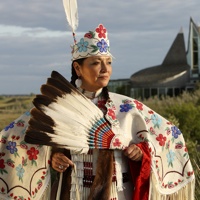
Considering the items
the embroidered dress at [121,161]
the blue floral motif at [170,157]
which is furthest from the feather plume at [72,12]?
the blue floral motif at [170,157]

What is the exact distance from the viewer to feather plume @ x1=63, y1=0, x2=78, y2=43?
4.15 metres

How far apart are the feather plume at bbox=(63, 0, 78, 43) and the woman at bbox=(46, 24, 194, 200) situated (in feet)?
0.59

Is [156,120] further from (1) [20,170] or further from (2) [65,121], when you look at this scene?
(1) [20,170]

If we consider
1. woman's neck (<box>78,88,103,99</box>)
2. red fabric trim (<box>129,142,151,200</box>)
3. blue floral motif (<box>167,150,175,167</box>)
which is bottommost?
red fabric trim (<box>129,142,151,200</box>)

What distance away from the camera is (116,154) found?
3863 millimetres

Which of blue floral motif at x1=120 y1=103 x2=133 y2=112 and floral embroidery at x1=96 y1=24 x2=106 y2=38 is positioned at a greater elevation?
floral embroidery at x1=96 y1=24 x2=106 y2=38

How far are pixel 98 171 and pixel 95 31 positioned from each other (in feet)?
3.01

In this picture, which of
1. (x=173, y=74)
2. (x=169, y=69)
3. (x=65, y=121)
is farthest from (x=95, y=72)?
(x=169, y=69)

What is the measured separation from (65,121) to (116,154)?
15.6 inches

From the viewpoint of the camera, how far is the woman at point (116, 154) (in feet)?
12.6

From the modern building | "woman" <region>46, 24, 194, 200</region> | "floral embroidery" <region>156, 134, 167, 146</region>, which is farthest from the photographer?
the modern building

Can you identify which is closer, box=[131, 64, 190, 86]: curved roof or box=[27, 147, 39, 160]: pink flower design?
box=[27, 147, 39, 160]: pink flower design

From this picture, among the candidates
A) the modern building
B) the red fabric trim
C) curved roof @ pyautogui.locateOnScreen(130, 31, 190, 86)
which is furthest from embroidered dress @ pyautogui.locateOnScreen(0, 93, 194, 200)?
curved roof @ pyautogui.locateOnScreen(130, 31, 190, 86)

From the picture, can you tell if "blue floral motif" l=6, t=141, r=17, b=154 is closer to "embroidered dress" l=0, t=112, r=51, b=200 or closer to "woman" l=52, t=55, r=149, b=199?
"embroidered dress" l=0, t=112, r=51, b=200
